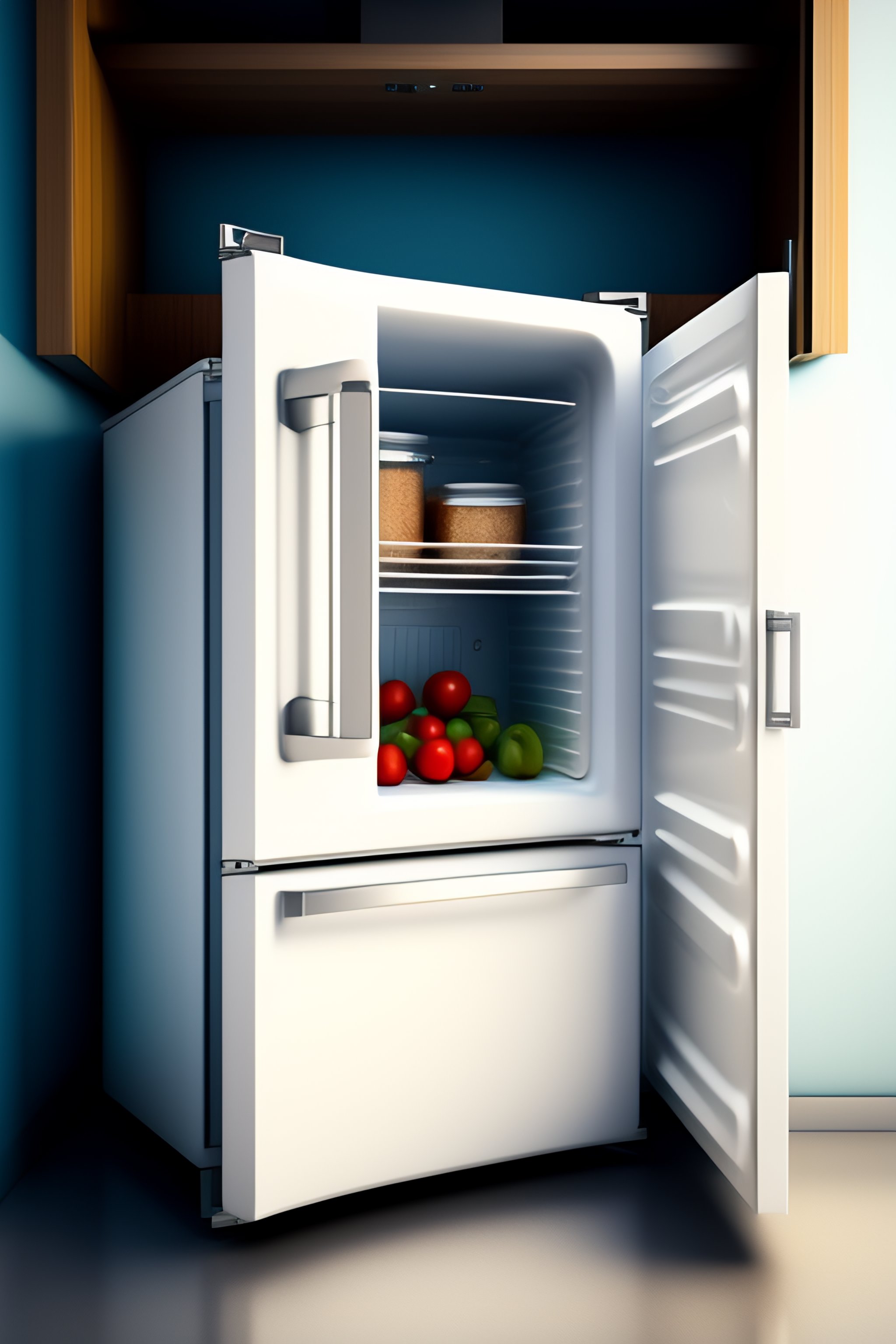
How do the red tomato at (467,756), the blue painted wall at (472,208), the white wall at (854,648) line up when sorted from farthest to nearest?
the blue painted wall at (472,208) < the white wall at (854,648) < the red tomato at (467,756)

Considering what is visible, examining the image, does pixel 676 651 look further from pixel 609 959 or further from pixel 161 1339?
pixel 161 1339

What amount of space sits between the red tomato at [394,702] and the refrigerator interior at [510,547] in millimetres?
107

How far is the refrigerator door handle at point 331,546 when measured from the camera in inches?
44.5

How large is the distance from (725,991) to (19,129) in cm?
154

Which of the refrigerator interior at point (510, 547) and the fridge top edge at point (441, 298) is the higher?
the fridge top edge at point (441, 298)

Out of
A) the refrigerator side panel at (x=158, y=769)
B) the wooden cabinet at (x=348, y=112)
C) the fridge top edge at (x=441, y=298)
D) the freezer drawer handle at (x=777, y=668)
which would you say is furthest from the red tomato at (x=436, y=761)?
the wooden cabinet at (x=348, y=112)

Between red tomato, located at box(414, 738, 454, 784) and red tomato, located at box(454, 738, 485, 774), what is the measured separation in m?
0.03

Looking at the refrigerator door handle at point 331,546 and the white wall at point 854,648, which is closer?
the refrigerator door handle at point 331,546

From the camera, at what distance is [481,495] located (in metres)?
1.54

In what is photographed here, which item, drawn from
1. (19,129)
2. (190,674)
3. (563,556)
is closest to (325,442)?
(190,674)

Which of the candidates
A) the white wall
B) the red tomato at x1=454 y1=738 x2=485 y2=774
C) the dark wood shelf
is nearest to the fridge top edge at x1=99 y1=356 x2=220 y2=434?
the dark wood shelf

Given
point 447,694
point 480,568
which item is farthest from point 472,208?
point 447,694

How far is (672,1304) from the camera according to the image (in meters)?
1.16

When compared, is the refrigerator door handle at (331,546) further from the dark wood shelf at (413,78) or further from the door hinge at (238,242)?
the dark wood shelf at (413,78)
